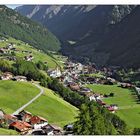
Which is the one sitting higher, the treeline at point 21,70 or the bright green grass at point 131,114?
the treeline at point 21,70

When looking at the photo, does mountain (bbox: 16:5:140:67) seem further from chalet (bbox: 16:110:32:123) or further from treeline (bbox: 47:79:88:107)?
chalet (bbox: 16:110:32:123)

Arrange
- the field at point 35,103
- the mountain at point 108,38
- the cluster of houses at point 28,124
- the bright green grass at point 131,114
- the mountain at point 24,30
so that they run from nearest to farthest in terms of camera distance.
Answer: the cluster of houses at point 28,124 < the field at point 35,103 < the bright green grass at point 131,114 < the mountain at point 24,30 < the mountain at point 108,38

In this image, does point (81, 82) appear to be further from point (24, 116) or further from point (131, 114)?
point (24, 116)

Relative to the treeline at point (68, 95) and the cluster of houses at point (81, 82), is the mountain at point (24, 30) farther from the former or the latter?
the treeline at point (68, 95)

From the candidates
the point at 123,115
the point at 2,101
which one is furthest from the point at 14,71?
the point at 2,101

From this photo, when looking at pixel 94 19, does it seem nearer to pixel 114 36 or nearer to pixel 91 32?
pixel 91 32

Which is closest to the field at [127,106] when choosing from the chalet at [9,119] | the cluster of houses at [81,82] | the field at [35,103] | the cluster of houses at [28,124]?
the cluster of houses at [81,82]

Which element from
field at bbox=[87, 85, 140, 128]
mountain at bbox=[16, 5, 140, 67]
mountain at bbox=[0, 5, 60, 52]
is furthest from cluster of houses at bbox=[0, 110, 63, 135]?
mountain at bbox=[0, 5, 60, 52]
